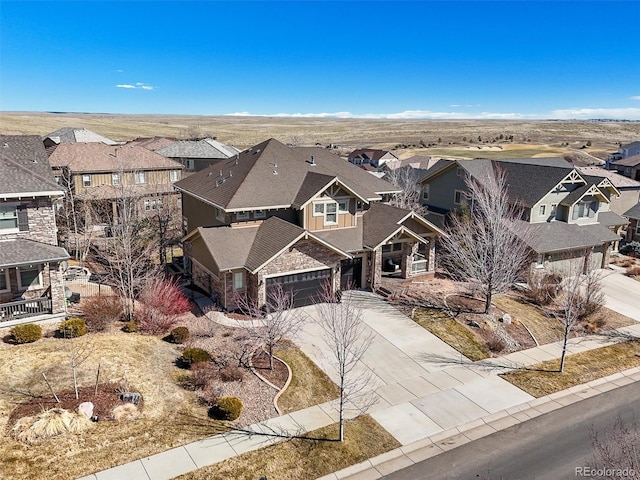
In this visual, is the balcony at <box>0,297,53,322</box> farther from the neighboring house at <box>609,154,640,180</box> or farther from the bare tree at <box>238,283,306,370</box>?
the neighboring house at <box>609,154,640,180</box>

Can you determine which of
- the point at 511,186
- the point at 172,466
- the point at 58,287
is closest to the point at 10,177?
the point at 58,287

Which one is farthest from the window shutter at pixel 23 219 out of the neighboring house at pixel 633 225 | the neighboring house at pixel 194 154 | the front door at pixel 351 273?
the neighboring house at pixel 633 225

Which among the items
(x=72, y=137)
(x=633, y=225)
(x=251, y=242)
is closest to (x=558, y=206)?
(x=633, y=225)

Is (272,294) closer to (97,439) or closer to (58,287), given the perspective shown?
(58,287)

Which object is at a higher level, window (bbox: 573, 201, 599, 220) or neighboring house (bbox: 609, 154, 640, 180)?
neighboring house (bbox: 609, 154, 640, 180)

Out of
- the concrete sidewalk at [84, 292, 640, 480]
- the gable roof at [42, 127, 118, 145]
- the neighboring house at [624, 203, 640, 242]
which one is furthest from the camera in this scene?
the gable roof at [42, 127, 118, 145]

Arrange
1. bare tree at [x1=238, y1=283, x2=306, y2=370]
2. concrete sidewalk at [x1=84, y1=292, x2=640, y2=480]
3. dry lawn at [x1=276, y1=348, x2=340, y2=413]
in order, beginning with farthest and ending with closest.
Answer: bare tree at [x1=238, y1=283, x2=306, y2=370] → dry lawn at [x1=276, y1=348, x2=340, y2=413] → concrete sidewalk at [x1=84, y1=292, x2=640, y2=480]

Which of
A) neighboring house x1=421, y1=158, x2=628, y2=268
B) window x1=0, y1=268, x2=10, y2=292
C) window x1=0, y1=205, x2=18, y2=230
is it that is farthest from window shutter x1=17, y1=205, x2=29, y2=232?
neighboring house x1=421, y1=158, x2=628, y2=268
